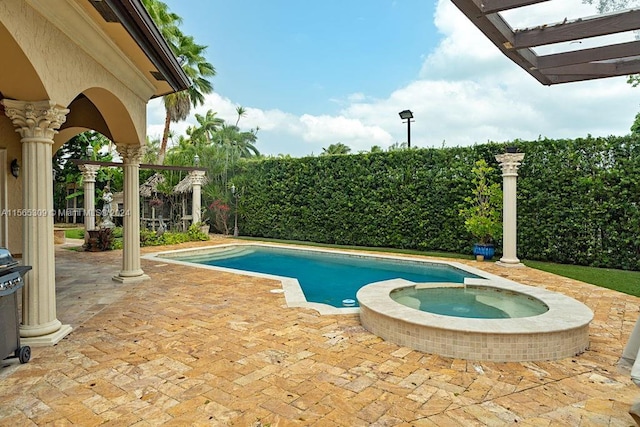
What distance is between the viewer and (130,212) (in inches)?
326

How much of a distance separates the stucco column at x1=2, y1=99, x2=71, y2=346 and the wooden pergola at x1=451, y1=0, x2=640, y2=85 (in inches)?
197

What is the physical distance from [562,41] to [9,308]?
5.81m

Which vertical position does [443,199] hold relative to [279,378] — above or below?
above

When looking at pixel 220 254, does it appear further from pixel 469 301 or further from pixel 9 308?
pixel 9 308

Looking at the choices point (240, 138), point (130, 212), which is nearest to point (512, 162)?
point (130, 212)

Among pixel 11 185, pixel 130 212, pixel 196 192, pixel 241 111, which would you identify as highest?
pixel 241 111

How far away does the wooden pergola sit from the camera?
2.69 meters

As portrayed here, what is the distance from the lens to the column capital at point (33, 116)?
462 centimetres

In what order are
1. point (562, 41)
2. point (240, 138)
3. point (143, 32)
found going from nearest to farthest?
point (562, 41) < point (143, 32) < point (240, 138)

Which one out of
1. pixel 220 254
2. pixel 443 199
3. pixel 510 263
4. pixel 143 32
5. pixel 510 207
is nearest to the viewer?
pixel 143 32

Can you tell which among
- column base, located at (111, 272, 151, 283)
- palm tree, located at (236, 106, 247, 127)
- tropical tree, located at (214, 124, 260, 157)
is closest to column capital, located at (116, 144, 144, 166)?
column base, located at (111, 272, 151, 283)

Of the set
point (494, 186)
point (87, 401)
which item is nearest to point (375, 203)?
point (494, 186)

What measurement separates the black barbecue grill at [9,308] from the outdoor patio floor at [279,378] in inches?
10.4

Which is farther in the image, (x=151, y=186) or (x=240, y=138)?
(x=240, y=138)
